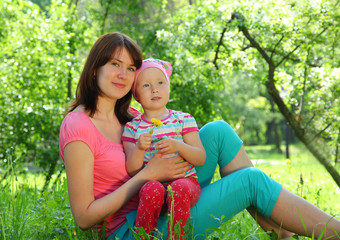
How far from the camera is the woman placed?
2029 millimetres

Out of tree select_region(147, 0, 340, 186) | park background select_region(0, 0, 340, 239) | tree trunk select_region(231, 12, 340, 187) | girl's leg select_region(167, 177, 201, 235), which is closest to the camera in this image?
girl's leg select_region(167, 177, 201, 235)

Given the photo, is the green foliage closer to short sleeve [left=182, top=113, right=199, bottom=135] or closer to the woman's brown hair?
the woman's brown hair

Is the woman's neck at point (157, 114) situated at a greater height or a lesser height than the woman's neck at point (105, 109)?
greater

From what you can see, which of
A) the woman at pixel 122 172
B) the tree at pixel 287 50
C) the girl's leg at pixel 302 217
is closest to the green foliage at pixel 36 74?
the tree at pixel 287 50

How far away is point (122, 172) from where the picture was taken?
86.9 inches

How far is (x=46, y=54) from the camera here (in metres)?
6.73

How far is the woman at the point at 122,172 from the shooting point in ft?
6.66

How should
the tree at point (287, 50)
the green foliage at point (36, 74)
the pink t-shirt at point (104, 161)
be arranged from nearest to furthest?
the pink t-shirt at point (104, 161) < the tree at point (287, 50) < the green foliage at point (36, 74)

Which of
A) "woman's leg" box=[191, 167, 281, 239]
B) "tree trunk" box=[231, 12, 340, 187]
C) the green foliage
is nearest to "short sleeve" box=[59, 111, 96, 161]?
"woman's leg" box=[191, 167, 281, 239]

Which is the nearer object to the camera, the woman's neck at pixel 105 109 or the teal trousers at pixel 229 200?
the teal trousers at pixel 229 200

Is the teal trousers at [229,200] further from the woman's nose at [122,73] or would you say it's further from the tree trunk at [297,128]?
the tree trunk at [297,128]

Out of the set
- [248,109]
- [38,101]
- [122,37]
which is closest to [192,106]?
[38,101]

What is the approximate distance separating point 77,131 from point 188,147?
58 centimetres

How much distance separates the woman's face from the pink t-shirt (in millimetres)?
226
